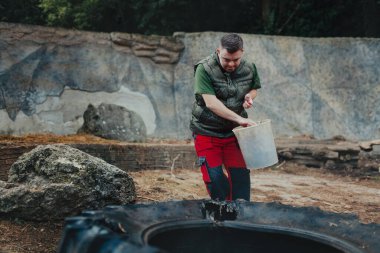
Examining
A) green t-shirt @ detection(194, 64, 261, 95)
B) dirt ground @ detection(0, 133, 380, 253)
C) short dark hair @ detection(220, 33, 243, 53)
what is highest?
short dark hair @ detection(220, 33, 243, 53)

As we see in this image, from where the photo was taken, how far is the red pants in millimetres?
3947

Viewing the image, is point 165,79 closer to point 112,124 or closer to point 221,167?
point 112,124

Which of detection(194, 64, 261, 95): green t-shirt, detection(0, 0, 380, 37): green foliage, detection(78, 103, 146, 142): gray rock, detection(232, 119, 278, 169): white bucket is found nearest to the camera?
detection(232, 119, 278, 169): white bucket

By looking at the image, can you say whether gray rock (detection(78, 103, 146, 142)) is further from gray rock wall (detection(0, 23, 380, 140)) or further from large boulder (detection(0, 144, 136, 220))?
large boulder (detection(0, 144, 136, 220))

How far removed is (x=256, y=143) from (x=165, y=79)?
6443mm

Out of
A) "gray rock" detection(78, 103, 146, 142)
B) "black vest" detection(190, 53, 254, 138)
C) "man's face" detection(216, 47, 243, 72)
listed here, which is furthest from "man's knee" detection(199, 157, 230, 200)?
"gray rock" detection(78, 103, 146, 142)

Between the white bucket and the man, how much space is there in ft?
0.88

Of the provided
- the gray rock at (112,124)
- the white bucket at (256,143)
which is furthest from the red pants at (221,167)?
the gray rock at (112,124)

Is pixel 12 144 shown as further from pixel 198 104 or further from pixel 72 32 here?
pixel 72 32

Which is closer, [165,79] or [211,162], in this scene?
[211,162]

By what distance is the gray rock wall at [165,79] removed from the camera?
8633 mm

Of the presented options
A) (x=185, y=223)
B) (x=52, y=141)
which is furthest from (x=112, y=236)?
(x=52, y=141)

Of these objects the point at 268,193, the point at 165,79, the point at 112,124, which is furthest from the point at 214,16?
the point at 268,193

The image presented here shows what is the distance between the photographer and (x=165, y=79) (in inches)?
389
